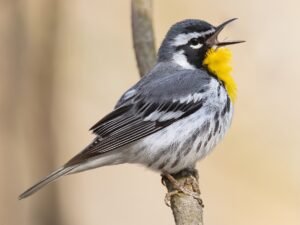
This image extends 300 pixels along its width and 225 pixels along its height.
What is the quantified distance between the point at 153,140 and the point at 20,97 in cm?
170

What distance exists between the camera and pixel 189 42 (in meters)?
7.07

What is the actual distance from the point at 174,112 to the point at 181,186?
625mm

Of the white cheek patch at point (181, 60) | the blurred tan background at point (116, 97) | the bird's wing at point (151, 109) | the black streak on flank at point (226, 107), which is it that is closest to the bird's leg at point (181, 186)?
the bird's wing at point (151, 109)

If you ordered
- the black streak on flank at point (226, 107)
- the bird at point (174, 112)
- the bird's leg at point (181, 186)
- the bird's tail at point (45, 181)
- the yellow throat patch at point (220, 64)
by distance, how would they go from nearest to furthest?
the bird's leg at point (181, 186)
the bird's tail at point (45, 181)
the bird at point (174, 112)
the black streak on flank at point (226, 107)
the yellow throat patch at point (220, 64)

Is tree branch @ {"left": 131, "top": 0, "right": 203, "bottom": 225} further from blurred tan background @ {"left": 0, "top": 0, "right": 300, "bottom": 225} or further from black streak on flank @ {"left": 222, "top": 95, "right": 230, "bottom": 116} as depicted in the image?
blurred tan background @ {"left": 0, "top": 0, "right": 300, "bottom": 225}

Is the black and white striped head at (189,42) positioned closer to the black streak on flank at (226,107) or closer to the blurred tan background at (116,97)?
the black streak on flank at (226,107)

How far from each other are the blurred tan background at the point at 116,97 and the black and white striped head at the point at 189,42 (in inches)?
43.3

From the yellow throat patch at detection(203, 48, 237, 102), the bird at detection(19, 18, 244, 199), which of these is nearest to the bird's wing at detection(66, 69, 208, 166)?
the bird at detection(19, 18, 244, 199)

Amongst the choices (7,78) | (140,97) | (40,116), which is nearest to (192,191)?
(140,97)

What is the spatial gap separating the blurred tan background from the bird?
42.3 inches

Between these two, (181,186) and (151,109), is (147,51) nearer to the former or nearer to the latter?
(151,109)

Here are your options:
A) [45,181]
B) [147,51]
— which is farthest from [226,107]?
[45,181]

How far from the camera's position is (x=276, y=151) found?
8.75 meters

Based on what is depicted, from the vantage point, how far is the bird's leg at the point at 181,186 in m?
6.40
